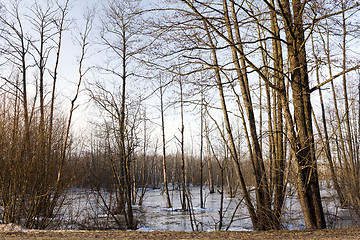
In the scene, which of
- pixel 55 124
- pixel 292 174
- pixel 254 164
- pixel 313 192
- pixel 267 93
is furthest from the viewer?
pixel 267 93

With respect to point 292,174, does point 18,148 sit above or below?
above

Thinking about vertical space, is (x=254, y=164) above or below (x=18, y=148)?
below

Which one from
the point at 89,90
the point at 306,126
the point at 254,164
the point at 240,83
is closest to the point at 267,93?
the point at 240,83

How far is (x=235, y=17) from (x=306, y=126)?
11.3 ft

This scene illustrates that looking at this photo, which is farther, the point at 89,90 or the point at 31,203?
the point at 89,90

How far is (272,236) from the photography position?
4020 millimetres

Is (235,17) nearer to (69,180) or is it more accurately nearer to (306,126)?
(306,126)

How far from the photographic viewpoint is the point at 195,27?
554 cm

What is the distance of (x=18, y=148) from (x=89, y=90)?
4.71m

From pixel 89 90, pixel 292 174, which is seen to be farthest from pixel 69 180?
pixel 292 174

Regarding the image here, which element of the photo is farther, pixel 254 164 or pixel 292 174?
pixel 254 164

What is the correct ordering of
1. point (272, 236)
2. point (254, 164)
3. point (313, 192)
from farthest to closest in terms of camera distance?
point (254, 164) < point (313, 192) < point (272, 236)

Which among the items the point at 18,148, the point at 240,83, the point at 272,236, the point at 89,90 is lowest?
the point at 272,236

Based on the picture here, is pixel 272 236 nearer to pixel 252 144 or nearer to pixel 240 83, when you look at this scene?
pixel 252 144
